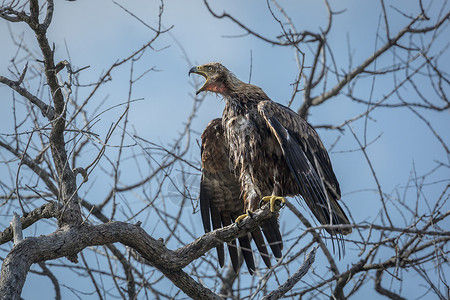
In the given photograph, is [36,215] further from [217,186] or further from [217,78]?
[217,78]

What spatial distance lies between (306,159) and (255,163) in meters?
0.50

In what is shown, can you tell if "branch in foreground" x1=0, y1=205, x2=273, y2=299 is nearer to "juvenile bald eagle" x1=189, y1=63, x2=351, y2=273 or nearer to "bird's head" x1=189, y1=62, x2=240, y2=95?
"juvenile bald eagle" x1=189, y1=63, x2=351, y2=273

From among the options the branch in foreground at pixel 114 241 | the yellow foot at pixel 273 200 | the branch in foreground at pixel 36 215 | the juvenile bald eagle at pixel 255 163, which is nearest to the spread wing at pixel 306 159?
the juvenile bald eagle at pixel 255 163

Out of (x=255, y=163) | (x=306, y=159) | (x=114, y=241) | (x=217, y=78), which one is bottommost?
(x=114, y=241)

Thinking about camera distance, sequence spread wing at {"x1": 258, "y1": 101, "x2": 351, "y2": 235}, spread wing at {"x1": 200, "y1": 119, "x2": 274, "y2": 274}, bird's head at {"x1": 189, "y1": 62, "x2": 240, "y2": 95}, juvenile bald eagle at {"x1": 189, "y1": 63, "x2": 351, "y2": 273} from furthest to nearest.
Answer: bird's head at {"x1": 189, "y1": 62, "x2": 240, "y2": 95} < spread wing at {"x1": 200, "y1": 119, "x2": 274, "y2": 274} < juvenile bald eagle at {"x1": 189, "y1": 63, "x2": 351, "y2": 273} < spread wing at {"x1": 258, "y1": 101, "x2": 351, "y2": 235}

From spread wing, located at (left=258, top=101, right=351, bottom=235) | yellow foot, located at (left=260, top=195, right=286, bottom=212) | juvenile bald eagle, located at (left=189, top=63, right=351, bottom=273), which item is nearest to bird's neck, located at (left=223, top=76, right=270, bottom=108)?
juvenile bald eagle, located at (left=189, top=63, right=351, bottom=273)

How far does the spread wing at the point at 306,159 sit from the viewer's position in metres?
4.95

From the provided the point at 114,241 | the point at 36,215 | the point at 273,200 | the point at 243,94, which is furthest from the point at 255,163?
the point at 36,215

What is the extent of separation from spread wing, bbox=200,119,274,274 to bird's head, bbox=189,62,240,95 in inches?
13.8

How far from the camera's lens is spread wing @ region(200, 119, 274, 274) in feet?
19.2

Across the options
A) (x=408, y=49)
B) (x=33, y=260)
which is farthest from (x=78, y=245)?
(x=408, y=49)

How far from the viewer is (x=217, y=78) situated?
605cm

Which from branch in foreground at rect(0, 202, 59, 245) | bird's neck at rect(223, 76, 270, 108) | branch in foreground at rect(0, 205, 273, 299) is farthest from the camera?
bird's neck at rect(223, 76, 270, 108)

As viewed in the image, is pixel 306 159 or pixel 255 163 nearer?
pixel 306 159
